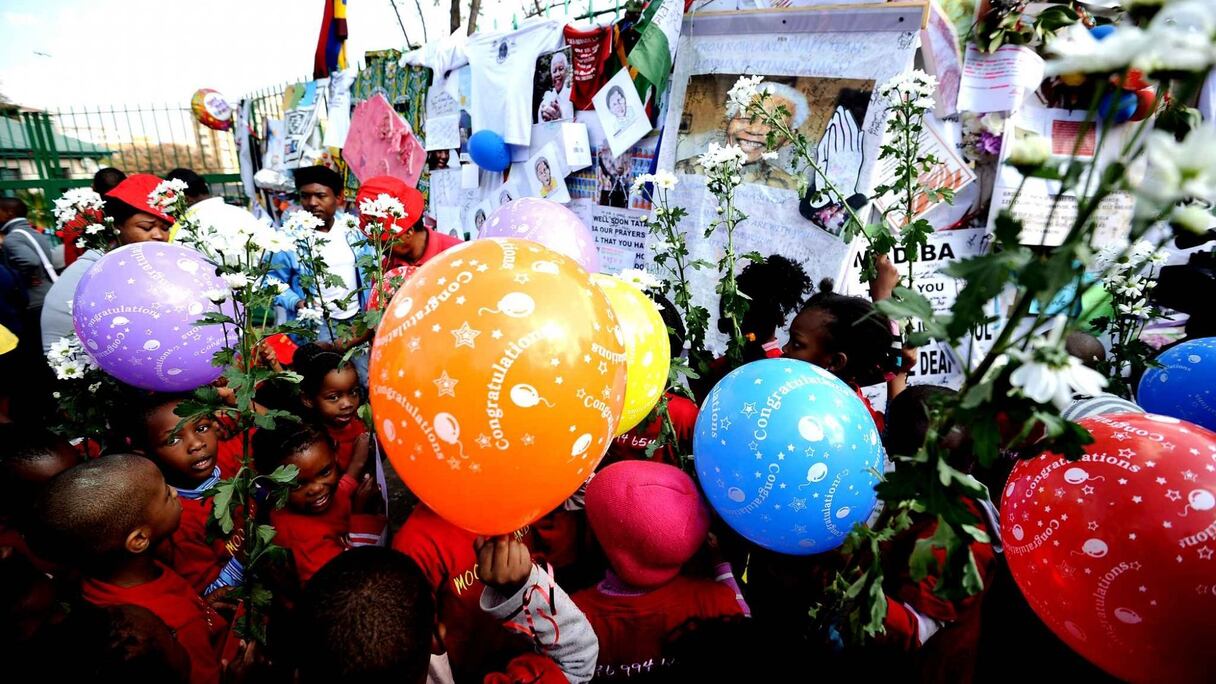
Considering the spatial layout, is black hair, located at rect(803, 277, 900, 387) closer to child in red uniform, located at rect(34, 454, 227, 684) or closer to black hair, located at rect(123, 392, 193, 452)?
child in red uniform, located at rect(34, 454, 227, 684)

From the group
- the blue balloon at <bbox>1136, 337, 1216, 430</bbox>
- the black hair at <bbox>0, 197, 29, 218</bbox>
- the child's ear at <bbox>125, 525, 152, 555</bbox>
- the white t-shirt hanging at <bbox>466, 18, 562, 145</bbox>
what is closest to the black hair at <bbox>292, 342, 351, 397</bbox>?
the child's ear at <bbox>125, 525, 152, 555</bbox>

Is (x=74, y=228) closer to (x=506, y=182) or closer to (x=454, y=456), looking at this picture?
(x=454, y=456)

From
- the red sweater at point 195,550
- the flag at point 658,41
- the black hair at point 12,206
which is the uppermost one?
the flag at point 658,41

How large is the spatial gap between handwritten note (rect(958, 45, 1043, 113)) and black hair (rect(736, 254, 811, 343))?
3.83 feet

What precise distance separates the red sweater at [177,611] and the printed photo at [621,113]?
3.29 meters

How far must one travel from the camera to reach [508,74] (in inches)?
186

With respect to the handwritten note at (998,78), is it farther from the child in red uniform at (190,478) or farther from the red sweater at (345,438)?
the child in red uniform at (190,478)

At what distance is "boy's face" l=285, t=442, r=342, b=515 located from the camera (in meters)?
1.91

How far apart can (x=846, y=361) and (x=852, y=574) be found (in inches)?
44.8

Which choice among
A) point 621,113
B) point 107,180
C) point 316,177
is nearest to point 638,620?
point 621,113

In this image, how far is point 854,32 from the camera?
109 inches

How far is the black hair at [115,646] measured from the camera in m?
1.15

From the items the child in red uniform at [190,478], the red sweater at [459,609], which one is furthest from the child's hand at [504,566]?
the child in red uniform at [190,478]

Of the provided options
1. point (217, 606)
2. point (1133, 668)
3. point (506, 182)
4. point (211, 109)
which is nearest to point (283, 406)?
point (217, 606)
